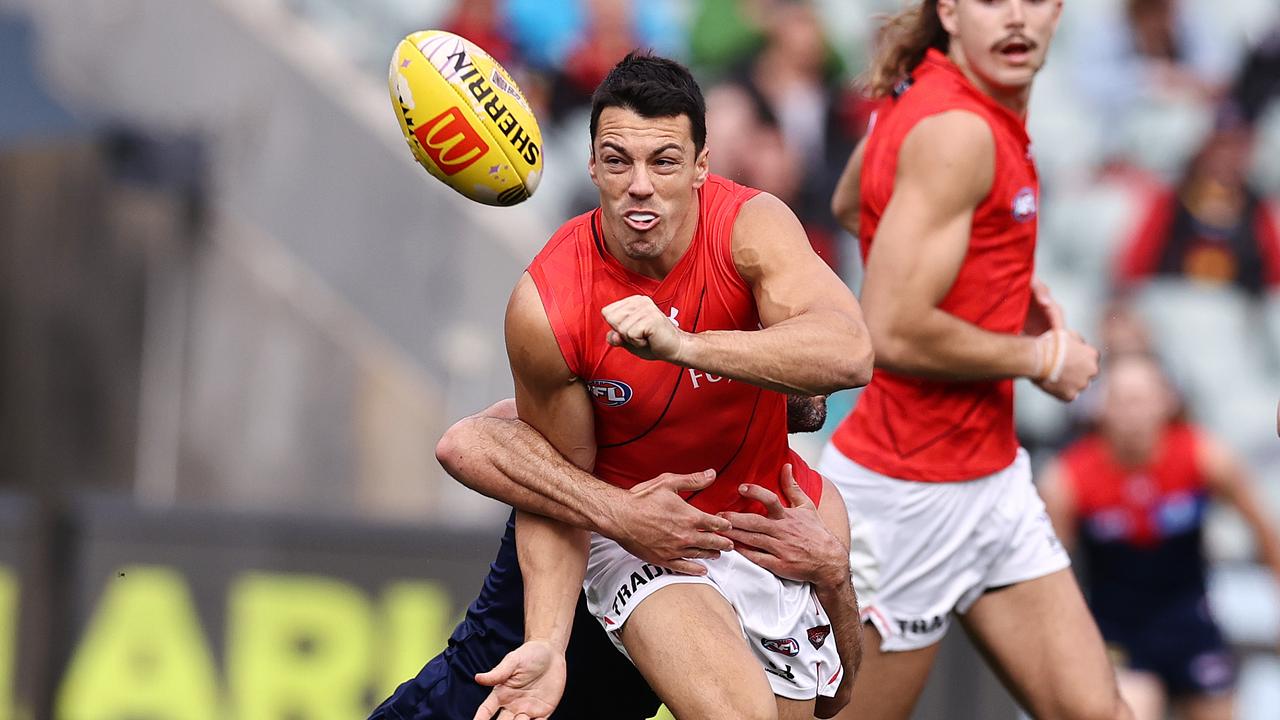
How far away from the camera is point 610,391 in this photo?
177 inches

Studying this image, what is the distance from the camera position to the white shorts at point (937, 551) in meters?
5.24

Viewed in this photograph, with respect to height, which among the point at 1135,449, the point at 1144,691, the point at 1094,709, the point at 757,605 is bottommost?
the point at 1144,691

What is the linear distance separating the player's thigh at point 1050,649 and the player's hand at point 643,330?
5.62 feet

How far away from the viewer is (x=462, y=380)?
10.8 meters

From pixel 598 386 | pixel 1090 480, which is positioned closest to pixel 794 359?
pixel 598 386

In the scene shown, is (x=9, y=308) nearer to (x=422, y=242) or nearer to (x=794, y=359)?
(x=422, y=242)

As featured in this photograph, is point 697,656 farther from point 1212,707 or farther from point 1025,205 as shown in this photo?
point 1212,707

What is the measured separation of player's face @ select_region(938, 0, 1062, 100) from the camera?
5.16 meters

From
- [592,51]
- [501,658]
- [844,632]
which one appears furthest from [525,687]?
[592,51]

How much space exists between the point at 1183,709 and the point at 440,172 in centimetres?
511

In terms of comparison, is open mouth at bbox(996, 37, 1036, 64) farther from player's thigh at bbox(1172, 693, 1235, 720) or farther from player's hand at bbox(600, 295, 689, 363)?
player's thigh at bbox(1172, 693, 1235, 720)

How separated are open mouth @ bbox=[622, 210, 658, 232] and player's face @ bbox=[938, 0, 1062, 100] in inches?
54.9

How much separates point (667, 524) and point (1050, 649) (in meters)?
1.35

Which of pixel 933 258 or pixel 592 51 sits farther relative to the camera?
pixel 592 51
